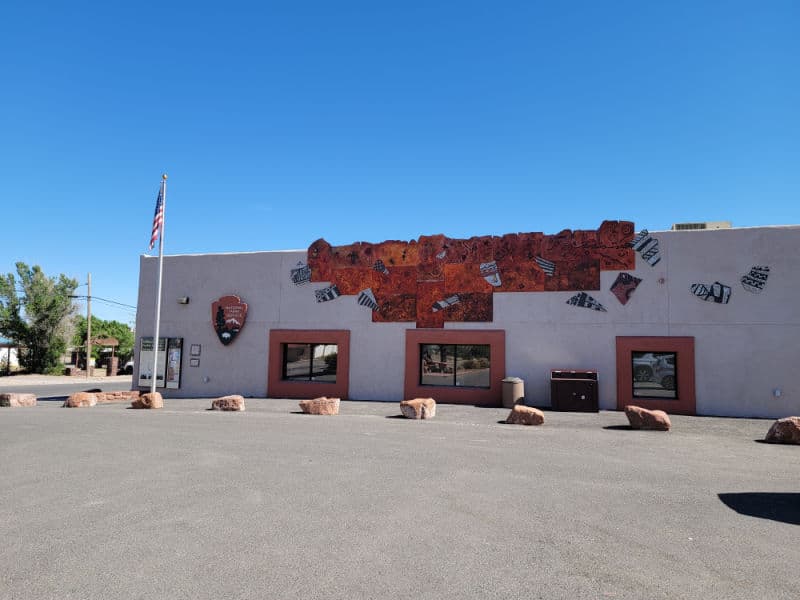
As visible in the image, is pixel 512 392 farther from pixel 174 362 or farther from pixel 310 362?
pixel 174 362

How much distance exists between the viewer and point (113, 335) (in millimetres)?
57375

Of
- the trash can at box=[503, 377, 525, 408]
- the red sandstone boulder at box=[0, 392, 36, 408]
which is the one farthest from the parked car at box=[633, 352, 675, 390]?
the red sandstone boulder at box=[0, 392, 36, 408]

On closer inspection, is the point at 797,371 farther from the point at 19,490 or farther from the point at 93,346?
the point at 93,346

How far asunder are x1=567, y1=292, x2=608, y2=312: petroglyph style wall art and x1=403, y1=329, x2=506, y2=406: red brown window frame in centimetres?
270

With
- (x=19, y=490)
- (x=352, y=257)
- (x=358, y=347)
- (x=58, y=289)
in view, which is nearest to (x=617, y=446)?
(x=19, y=490)

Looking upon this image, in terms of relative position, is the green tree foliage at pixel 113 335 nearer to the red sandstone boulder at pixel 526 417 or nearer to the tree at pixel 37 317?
the tree at pixel 37 317

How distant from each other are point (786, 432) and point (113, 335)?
60530mm

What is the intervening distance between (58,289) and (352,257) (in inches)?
1330

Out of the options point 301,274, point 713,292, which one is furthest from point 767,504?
point 301,274

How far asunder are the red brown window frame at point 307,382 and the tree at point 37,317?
29.7 m

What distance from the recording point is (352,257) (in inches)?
842

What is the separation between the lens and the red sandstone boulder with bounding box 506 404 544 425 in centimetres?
1425

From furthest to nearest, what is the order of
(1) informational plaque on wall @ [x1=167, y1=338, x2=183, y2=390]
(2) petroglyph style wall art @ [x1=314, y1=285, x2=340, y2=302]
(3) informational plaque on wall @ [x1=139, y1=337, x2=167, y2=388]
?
(3) informational plaque on wall @ [x1=139, y1=337, x2=167, y2=388] → (1) informational plaque on wall @ [x1=167, y1=338, x2=183, y2=390] → (2) petroglyph style wall art @ [x1=314, y1=285, x2=340, y2=302]

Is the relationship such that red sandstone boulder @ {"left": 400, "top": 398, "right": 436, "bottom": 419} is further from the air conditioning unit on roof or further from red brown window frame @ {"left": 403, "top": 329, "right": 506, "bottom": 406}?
the air conditioning unit on roof
